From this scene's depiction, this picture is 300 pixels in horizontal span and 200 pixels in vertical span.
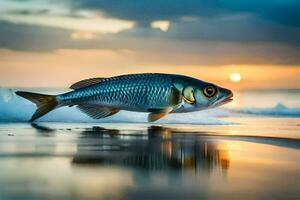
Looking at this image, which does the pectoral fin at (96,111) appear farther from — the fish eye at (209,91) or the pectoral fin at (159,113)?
the fish eye at (209,91)

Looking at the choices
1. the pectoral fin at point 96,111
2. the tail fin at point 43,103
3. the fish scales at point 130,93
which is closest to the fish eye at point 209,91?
the fish scales at point 130,93

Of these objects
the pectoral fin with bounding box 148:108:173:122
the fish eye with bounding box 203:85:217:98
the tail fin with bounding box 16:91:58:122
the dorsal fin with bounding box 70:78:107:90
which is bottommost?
the pectoral fin with bounding box 148:108:173:122

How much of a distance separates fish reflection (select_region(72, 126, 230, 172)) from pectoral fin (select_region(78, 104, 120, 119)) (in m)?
0.11

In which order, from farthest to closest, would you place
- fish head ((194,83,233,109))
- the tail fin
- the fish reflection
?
fish head ((194,83,233,109)), the tail fin, the fish reflection

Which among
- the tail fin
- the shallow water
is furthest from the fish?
the shallow water

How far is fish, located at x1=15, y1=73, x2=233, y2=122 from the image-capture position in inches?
130

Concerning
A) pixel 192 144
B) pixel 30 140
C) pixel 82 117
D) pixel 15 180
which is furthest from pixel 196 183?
pixel 82 117

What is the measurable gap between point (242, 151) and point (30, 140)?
1.04 meters

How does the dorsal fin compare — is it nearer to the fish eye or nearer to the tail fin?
the tail fin

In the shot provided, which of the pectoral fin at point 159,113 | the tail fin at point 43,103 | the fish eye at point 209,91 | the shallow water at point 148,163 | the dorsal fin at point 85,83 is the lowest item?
the shallow water at point 148,163

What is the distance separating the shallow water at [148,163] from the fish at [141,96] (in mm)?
151

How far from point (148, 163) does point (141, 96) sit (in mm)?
1058

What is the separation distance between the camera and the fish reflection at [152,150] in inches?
90.2

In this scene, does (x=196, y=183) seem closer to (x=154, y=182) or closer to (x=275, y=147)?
(x=154, y=182)
